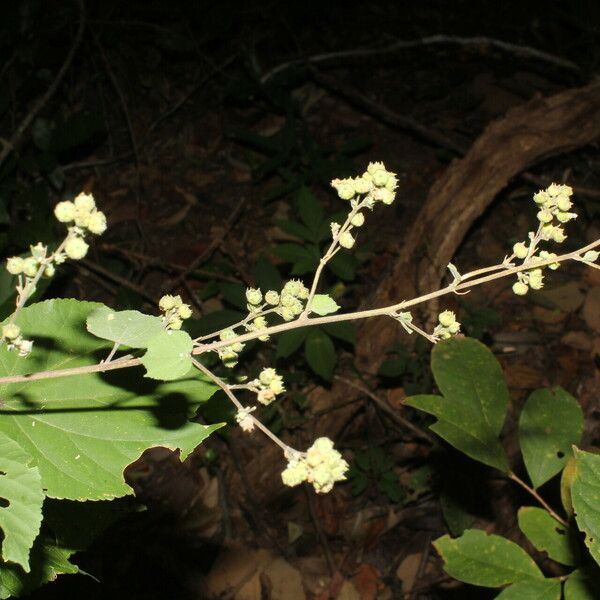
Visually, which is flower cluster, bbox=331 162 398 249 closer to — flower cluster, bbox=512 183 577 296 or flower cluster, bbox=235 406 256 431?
flower cluster, bbox=512 183 577 296

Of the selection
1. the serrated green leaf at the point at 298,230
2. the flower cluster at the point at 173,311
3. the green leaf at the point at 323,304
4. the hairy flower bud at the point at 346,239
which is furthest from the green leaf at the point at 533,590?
the serrated green leaf at the point at 298,230

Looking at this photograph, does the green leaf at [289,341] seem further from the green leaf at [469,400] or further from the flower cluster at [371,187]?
the flower cluster at [371,187]

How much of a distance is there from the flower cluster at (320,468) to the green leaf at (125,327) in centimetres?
46

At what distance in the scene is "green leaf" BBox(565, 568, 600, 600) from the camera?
248cm

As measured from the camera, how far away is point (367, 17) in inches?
303

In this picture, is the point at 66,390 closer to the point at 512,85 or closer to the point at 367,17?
the point at 512,85

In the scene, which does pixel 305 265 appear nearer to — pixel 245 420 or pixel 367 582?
pixel 367 582

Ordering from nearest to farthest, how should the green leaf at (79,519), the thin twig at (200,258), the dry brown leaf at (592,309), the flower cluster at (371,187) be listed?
the flower cluster at (371,187) < the green leaf at (79,519) < the thin twig at (200,258) < the dry brown leaf at (592,309)

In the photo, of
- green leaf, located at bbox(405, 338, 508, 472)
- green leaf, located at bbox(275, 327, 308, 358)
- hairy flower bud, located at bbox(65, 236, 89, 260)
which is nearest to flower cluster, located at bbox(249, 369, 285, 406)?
hairy flower bud, located at bbox(65, 236, 89, 260)

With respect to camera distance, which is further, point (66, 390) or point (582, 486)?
point (582, 486)

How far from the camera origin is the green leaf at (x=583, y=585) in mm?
2484

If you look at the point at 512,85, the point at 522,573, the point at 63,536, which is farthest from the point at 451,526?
the point at 512,85

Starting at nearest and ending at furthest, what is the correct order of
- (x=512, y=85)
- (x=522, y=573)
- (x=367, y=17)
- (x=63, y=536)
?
(x=63, y=536) → (x=522, y=573) → (x=512, y=85) → (x=367, y=17)

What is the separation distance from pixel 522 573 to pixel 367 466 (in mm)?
1689
